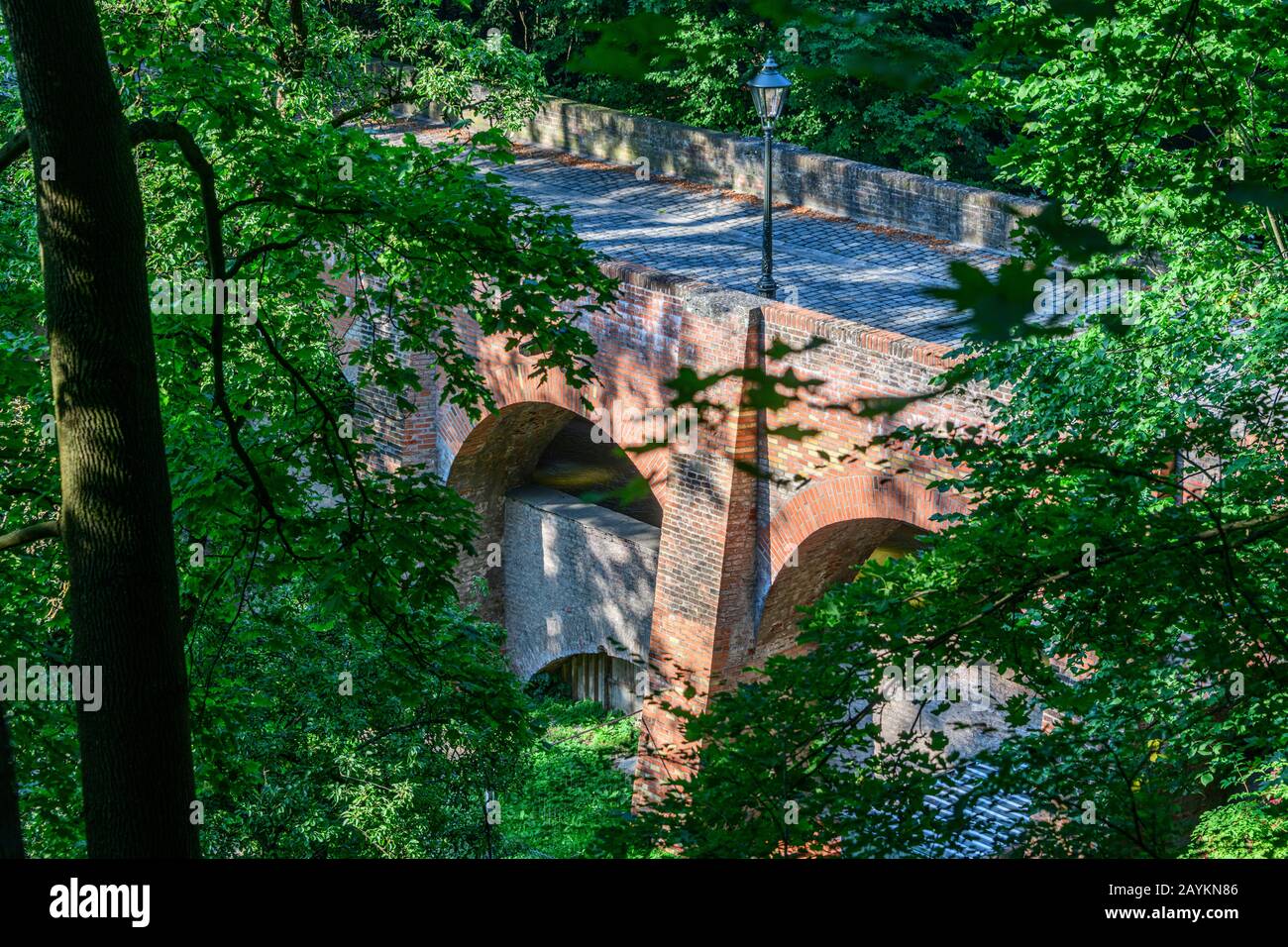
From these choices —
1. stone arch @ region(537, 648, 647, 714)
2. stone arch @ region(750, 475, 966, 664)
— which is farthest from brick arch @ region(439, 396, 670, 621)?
stone arch @ region(750, 475, 966, 664)

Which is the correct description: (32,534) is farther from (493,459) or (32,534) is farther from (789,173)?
(789,173)

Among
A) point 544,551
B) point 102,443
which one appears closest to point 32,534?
point 102,443

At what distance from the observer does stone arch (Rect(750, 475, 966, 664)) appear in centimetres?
1328

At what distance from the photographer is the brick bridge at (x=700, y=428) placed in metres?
13.7

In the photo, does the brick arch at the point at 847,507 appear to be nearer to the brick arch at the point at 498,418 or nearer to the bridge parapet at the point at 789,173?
the brick arch at the point at 498,418

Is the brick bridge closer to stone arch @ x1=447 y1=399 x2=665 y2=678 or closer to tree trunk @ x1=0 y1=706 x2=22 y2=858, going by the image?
stone arch @ x1=447 y1=399 x2=665 y2=678

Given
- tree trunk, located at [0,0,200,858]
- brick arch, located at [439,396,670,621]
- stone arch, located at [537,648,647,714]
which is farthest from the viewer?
stone arch, located at [537,648,647,714]

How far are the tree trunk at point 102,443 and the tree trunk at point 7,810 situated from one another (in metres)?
0.88

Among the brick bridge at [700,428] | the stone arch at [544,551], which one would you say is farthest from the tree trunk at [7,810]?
the stone arch at [544,551]

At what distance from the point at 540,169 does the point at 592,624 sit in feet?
24.3

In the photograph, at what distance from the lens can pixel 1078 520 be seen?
6.62 metres

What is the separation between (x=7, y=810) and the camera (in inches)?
241

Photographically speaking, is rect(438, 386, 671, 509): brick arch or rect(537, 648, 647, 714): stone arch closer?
rect(438, 386, 671, 509): brick arch

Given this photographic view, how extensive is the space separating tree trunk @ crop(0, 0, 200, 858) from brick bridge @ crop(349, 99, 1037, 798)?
20.2ft
